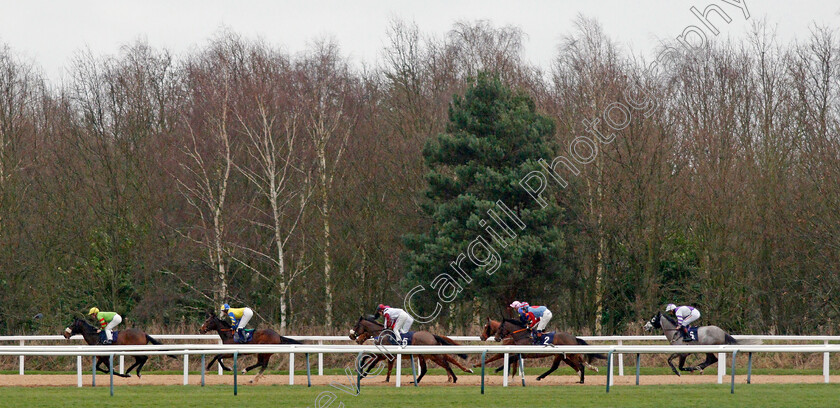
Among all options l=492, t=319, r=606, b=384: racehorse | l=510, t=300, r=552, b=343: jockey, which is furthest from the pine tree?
l=510, t=300, r=552, b=343: jockey

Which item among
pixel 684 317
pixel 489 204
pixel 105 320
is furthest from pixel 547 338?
pixel 489 204

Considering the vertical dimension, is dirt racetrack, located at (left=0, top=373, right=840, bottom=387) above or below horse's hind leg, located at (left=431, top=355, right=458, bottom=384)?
below

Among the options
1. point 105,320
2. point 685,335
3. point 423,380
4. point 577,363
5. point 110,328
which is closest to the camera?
point 577,363

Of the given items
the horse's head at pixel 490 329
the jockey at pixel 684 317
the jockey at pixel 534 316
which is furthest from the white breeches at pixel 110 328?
the jockey at pixel 684 317

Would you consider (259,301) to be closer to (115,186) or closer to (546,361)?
(115,186)

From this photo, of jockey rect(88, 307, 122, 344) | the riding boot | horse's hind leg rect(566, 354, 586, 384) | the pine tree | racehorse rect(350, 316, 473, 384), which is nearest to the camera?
horse's hind leg rect(566, 354, 586, 384)

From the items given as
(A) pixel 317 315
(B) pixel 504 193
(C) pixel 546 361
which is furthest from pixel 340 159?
(C) pixel 546 361

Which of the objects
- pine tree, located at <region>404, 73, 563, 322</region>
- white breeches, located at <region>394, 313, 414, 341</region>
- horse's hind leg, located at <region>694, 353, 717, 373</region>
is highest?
pine tree, located at <region>404, 73, 563, 322</region>

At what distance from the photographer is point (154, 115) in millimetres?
31125

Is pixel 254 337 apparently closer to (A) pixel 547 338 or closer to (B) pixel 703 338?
(A) pixel 547 338

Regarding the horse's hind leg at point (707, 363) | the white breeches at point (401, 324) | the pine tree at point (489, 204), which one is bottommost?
the horse's hind leg at point (707, 363)

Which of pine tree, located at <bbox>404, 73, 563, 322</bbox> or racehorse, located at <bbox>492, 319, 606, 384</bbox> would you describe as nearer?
racehorse, located at <bbox>492, 319, 606, 384</bbox>

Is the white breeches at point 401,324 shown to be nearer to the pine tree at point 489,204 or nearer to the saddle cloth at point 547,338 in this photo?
the saddle cloth at point 547,338

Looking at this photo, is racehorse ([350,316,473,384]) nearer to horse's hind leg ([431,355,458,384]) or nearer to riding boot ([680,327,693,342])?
horse's hind leg ([431,355,458,384])
